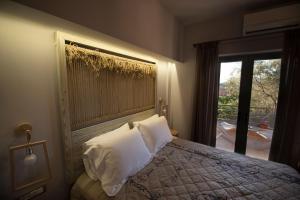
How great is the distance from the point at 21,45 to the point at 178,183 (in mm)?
1630

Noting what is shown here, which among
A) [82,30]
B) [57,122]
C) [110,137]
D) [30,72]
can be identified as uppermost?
[82,30]

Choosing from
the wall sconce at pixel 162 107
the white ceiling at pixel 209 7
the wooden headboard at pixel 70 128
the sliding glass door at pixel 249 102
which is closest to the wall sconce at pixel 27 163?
the wooden headboard at pixel 70 128

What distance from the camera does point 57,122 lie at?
1218 millimetres

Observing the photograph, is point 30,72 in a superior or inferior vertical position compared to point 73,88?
superior

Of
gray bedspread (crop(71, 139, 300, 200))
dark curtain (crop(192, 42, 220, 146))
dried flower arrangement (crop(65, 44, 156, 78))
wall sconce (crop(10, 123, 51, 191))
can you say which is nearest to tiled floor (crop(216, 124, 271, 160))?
dark curtain (crop(192, 42, 220, 146))

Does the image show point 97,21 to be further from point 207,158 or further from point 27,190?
point 207,158

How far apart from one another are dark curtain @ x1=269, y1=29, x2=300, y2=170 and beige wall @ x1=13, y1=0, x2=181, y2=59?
5.29 ft

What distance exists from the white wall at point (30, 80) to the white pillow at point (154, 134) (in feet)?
3.05

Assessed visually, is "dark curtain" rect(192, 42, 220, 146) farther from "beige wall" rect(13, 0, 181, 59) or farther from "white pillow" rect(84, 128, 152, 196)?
"white pillow" rect(84, 128, 152, 196)

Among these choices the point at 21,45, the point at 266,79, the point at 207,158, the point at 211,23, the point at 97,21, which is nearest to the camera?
the point at 21,45

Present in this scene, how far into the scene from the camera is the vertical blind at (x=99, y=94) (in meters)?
A: 1.29

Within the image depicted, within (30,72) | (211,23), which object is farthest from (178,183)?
(211,23)

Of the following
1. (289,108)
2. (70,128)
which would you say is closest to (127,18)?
(70,128)

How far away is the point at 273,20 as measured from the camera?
1935 mm
